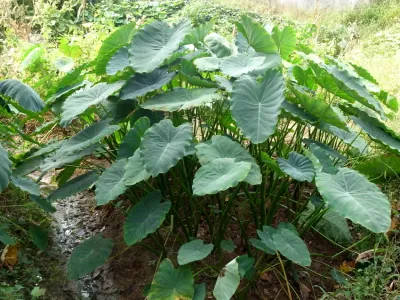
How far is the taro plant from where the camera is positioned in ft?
6.65

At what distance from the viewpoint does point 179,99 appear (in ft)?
7.55

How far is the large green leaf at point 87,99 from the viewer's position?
7.73 feet

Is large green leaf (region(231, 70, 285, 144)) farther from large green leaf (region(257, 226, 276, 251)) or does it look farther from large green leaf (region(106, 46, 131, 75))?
large green leaf (region(106, 46, 131, 75))

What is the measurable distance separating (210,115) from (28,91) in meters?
0.98

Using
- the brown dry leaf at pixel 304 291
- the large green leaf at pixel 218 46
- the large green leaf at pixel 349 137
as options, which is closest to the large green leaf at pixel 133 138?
the large green leaf at pixel 218 46

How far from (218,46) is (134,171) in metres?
1.00

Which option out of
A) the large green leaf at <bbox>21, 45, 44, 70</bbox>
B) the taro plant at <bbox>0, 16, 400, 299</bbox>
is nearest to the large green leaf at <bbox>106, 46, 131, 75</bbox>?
the taro plant at <bbox>0, 16, 400, 299</bbox>

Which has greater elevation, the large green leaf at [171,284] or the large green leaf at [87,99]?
the large green leaf at [87,99]

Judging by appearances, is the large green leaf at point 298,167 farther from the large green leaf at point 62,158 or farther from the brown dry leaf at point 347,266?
the large green leaf at point 62,158

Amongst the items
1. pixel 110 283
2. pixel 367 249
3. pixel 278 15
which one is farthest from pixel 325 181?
pixel 278 15

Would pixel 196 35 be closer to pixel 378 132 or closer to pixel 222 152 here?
pixel 222 152

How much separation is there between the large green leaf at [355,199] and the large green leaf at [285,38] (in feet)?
3.43

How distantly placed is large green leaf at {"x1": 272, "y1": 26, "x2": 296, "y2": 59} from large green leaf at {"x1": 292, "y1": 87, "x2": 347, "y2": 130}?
0.65m

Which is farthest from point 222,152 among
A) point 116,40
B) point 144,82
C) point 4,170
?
point 116,40
